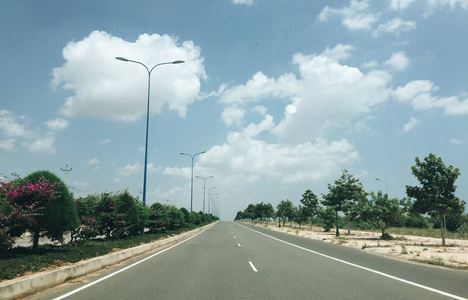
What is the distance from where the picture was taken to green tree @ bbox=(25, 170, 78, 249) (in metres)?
12.6

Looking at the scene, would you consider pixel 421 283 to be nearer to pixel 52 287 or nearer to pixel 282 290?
pixel 282 290

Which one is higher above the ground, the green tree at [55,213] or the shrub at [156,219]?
the green tree at [55,213]

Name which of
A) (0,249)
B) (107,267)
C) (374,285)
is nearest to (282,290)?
(374,285)

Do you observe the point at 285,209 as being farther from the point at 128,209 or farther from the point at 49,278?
the point at 49,278

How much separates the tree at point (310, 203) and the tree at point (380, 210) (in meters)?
24.3

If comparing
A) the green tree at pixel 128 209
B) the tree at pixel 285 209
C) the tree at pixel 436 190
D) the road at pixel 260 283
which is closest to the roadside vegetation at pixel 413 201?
the tree at pixel 436 190

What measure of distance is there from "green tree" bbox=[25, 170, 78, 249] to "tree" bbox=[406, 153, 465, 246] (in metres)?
23.7

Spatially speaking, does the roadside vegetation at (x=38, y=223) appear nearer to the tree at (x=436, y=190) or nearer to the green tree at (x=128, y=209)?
the green tree at (x=128, y=209)

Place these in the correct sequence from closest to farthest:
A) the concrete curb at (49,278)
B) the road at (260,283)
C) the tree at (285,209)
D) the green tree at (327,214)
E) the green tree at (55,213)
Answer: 1. the concrete curb at (49,278)
2. the road at (260,283)
3. the green tree at (55,213)
4. the green tree at (327,214)
5. the tree at (285,209)

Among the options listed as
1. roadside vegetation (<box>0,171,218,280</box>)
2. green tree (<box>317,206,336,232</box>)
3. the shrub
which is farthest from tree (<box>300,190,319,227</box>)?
roadside vegetation (<box>0,171,218,280</box>)

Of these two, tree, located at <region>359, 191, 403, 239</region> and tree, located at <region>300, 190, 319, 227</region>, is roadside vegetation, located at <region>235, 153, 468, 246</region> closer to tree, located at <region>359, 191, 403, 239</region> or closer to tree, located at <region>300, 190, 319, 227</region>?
tree, located at <region>359, 191, 403, 239</region>

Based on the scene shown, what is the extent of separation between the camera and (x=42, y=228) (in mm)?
12797

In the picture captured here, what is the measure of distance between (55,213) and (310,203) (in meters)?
48.2

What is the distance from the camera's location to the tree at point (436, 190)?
24.4m
